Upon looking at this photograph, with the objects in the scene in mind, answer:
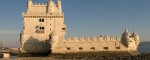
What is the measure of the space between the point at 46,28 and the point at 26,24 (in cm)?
416

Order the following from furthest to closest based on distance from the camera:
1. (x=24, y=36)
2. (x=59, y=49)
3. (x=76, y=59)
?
(x=24, y=36) < (x=59, y=49) < (x=76, y=59)

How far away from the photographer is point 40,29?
66188mm

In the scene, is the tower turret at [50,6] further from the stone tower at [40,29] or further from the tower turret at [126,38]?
the tower turret at [126,38]

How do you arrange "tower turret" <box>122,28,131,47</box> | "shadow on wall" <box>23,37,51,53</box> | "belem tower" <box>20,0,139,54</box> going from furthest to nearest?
"shadow on wall" <box>23,37,51,53</box> < "belem tower" <box>20,0,139,54</box> < "tower turret" <box>122,28,131,47</box>

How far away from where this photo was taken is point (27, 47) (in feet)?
216

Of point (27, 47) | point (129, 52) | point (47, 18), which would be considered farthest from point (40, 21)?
point (129, 52)

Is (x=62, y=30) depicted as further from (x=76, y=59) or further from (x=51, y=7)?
(x=76, y=59)

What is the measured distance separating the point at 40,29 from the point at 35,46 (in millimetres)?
3588

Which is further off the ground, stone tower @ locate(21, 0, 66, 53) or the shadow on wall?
stone tower @ locate(21, 0, 66, 53)

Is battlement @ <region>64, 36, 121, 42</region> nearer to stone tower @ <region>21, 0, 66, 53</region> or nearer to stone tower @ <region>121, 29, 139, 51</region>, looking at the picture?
stone tower @ <region>121, 29, 139, 51</region>

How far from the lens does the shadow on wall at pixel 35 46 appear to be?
65875 millimetres

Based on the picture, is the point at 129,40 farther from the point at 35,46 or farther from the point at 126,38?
the point at 35,46

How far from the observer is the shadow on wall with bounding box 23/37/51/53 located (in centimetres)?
6588

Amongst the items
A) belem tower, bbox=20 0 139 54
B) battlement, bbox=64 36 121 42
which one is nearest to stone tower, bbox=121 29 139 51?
belem tower, bbox=20 0 139 54
